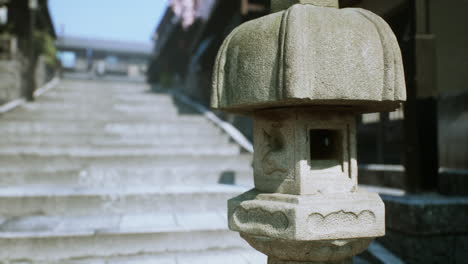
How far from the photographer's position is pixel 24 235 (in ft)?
12.1

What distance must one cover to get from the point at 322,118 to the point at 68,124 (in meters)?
7.11

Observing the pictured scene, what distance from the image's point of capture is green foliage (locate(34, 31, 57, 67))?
542 inches

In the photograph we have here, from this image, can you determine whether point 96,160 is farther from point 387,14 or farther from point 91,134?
point 387,14

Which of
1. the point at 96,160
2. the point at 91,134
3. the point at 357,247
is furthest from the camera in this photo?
the point at 91,134

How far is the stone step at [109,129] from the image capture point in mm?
7525

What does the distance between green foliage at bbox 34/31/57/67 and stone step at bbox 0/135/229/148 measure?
26.0 ft

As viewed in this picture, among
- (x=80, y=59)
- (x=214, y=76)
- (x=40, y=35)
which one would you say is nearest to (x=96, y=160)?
(x=214, y=76)

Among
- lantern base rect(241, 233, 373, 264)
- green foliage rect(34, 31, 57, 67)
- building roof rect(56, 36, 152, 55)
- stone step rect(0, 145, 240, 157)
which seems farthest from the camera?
building roof rect(56, 36, 152, 55)

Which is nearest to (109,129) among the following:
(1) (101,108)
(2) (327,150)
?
(1) (101,108)

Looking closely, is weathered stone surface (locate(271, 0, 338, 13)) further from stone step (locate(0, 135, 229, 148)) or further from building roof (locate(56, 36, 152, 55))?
building roof (locate(56, 36, 152, 55))

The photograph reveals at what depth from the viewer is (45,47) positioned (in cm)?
1492

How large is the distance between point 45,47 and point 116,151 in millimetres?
10730

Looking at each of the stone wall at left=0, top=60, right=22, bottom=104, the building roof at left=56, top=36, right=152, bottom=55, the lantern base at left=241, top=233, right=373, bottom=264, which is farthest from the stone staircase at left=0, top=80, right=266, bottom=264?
the building roof at left=56, top=36, right=152, bottom=55

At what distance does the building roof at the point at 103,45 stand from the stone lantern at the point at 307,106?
3470cm
